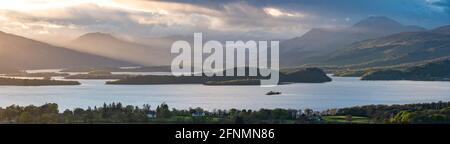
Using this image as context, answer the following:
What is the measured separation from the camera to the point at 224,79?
110 ft

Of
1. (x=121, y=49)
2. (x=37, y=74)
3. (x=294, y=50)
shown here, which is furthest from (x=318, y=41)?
(x=37, y=74)

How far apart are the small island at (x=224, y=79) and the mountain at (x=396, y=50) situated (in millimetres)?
24271

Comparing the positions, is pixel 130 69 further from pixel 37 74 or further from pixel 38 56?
pixel 38 56

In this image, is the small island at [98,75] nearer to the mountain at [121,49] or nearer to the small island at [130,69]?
the small island at [130,69]

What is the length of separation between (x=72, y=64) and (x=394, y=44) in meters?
59.7

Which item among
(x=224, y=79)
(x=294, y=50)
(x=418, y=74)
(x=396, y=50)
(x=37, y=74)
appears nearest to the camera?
(x=37, y=74)

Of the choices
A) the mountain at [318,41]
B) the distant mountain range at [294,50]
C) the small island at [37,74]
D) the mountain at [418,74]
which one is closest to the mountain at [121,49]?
the distant mountain range at [294,50]

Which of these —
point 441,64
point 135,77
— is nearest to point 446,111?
point 135,77

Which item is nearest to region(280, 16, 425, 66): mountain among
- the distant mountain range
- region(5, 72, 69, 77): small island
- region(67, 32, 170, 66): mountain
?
the distant mountain range

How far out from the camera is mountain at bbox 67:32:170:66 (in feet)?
99.8

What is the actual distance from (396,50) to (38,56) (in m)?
56.3

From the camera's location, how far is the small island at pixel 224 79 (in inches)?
1272
